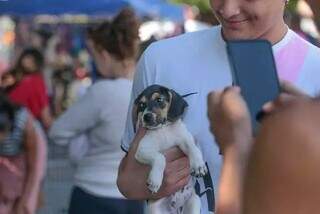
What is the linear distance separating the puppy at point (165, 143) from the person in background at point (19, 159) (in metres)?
2.71

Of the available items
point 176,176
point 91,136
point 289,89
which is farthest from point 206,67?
Answer: point 91,136

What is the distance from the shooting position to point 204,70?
284 centimetres

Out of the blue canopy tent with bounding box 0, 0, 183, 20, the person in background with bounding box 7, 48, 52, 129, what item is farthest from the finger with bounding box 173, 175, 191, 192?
the blue canopy tent with bounding box 0, 0, 183, 20

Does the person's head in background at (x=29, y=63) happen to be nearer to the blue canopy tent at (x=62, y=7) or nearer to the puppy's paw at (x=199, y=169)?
the blue canopy tent at (x=62, y=7)

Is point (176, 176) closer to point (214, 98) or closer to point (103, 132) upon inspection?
point (214, 98)

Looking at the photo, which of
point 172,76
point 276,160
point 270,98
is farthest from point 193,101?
point 276,160

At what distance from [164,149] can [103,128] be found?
2.75m

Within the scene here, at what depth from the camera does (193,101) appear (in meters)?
2.80

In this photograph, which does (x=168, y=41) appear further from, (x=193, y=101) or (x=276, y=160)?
(x=276, y=160)

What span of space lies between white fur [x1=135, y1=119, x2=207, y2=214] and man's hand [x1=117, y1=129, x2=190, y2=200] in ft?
0.07

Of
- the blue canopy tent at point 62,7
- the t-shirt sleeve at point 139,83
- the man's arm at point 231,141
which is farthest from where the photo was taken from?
the blue canopy tent at point 62,7

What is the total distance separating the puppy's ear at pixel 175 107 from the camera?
2721mm

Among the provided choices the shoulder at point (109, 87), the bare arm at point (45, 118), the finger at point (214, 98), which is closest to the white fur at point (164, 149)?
the finger at point (214, 98)

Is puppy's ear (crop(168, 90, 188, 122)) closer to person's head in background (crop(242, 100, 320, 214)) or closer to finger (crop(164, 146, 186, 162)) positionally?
finger (crop(164, 146, 186, 162))
